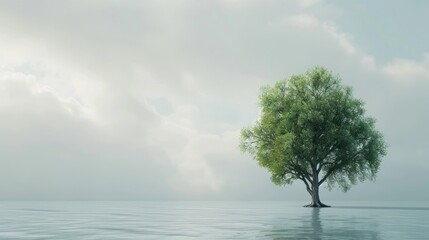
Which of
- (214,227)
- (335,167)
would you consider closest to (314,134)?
(335,167)

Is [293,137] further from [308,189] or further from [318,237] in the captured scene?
[318,237]

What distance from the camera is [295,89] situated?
70.6 metres

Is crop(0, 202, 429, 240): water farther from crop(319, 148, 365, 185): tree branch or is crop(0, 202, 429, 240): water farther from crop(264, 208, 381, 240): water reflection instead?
crop(319, 148, 365, 185): tree branch

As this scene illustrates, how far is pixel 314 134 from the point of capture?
67.7 metres

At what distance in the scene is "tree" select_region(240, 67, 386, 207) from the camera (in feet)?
220

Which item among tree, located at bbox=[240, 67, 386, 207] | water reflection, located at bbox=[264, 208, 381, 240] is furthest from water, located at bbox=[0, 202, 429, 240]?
tree, located at bbox=[240, 67, 386, 207]

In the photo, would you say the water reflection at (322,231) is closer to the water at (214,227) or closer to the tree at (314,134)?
the water at (214,227)

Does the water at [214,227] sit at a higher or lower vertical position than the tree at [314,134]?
lower

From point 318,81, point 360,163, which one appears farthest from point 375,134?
point 318,81

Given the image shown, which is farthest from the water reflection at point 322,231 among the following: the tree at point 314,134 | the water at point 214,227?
the tree at point 314,134

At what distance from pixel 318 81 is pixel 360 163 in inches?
473

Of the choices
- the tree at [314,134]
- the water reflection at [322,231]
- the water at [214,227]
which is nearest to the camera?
the water reflection at [322,231]

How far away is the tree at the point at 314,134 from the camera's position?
67.2m

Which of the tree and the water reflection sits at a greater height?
the tree
